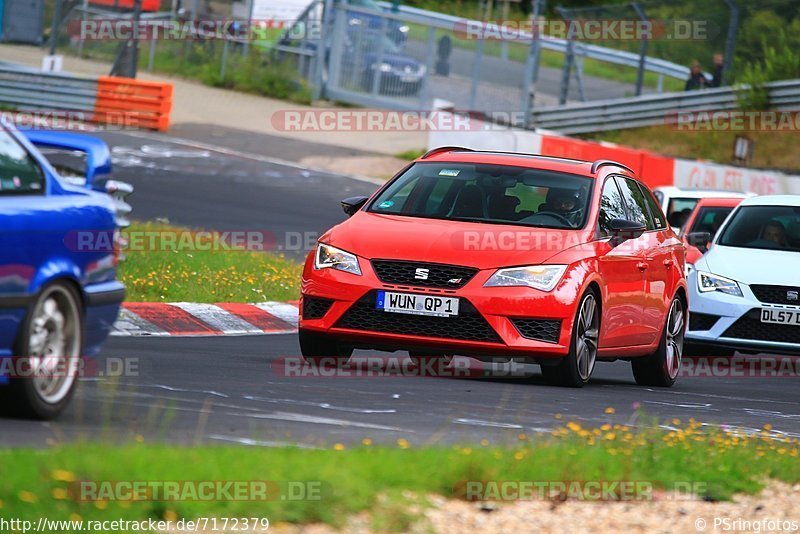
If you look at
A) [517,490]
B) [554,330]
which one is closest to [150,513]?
[517,490]

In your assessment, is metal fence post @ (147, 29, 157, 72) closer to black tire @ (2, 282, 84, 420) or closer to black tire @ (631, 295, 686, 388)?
black tire @ (631, 295, 686, 388)

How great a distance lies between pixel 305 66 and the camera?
131ft

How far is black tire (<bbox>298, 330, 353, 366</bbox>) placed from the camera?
10.9m

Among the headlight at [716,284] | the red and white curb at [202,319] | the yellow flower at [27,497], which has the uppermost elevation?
the yellow flower at [27,497]

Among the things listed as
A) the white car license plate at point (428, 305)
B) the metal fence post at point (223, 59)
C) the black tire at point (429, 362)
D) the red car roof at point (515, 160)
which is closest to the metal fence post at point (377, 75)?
the metal fence post at point (223, 59)

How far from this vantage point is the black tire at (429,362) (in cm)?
1173

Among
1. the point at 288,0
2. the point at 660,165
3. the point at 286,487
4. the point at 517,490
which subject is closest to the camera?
the point at 286,487

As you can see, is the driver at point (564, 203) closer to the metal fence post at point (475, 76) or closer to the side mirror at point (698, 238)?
the side mirror at point (698, 238)

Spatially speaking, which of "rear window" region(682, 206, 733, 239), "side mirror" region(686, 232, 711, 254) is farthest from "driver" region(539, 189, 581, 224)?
"rear window" region(682, 206, 733, 239)

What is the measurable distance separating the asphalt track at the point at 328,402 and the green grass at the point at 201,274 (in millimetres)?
1425

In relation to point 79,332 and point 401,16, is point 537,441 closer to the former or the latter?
point 79,332

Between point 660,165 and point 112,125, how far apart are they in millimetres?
11109

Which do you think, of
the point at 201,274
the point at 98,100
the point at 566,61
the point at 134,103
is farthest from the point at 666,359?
the point at 566,61

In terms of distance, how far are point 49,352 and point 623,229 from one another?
5.14m
